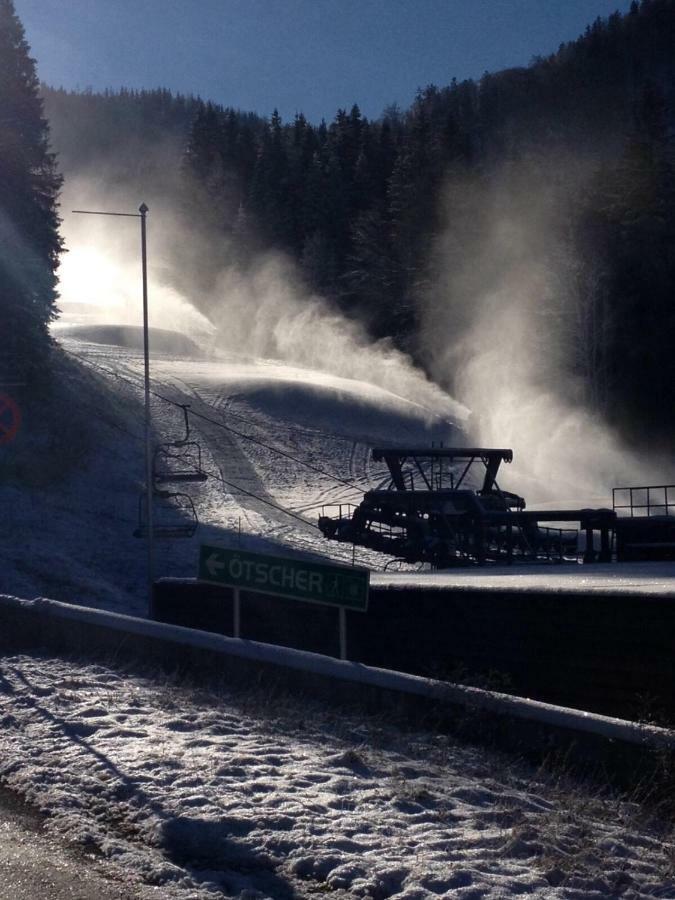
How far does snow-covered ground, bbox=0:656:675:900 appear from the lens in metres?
6.06

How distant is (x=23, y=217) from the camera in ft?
137

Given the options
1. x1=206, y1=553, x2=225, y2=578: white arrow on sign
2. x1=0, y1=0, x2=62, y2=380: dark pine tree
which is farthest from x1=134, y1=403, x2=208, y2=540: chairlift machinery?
x1=206, y1=553, x2=225, y2=578: white arrow on sign

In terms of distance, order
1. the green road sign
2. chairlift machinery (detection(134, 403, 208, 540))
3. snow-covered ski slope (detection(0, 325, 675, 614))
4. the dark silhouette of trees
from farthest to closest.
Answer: the dark silhouette of trees → snow-covered ski slope (detection(0, 325, 675, 614)) → chairlift machinery (detection(134, 403, 208, 540)) → the green road sign

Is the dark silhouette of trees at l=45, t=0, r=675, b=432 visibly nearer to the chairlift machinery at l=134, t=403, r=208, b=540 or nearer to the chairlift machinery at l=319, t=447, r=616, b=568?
the chairlift machinery at l=134, t=403, r=208, b=540

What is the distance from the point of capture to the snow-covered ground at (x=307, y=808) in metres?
6.06

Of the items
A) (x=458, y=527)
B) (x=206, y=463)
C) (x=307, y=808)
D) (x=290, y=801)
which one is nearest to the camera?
(x=307, y=808)

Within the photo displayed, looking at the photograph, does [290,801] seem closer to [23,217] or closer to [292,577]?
[292,577]

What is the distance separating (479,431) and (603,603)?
5035 cm

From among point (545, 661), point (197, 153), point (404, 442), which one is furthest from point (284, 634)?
point (197, 153)

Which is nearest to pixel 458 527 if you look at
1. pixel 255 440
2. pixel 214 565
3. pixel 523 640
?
pixel 523 640

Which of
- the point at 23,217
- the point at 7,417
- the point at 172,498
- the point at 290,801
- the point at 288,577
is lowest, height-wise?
the point at 172,498

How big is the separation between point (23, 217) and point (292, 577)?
112ft

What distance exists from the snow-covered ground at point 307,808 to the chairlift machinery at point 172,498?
54.1 ft

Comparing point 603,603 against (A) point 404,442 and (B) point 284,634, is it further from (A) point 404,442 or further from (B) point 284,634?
(A) point 404,442
